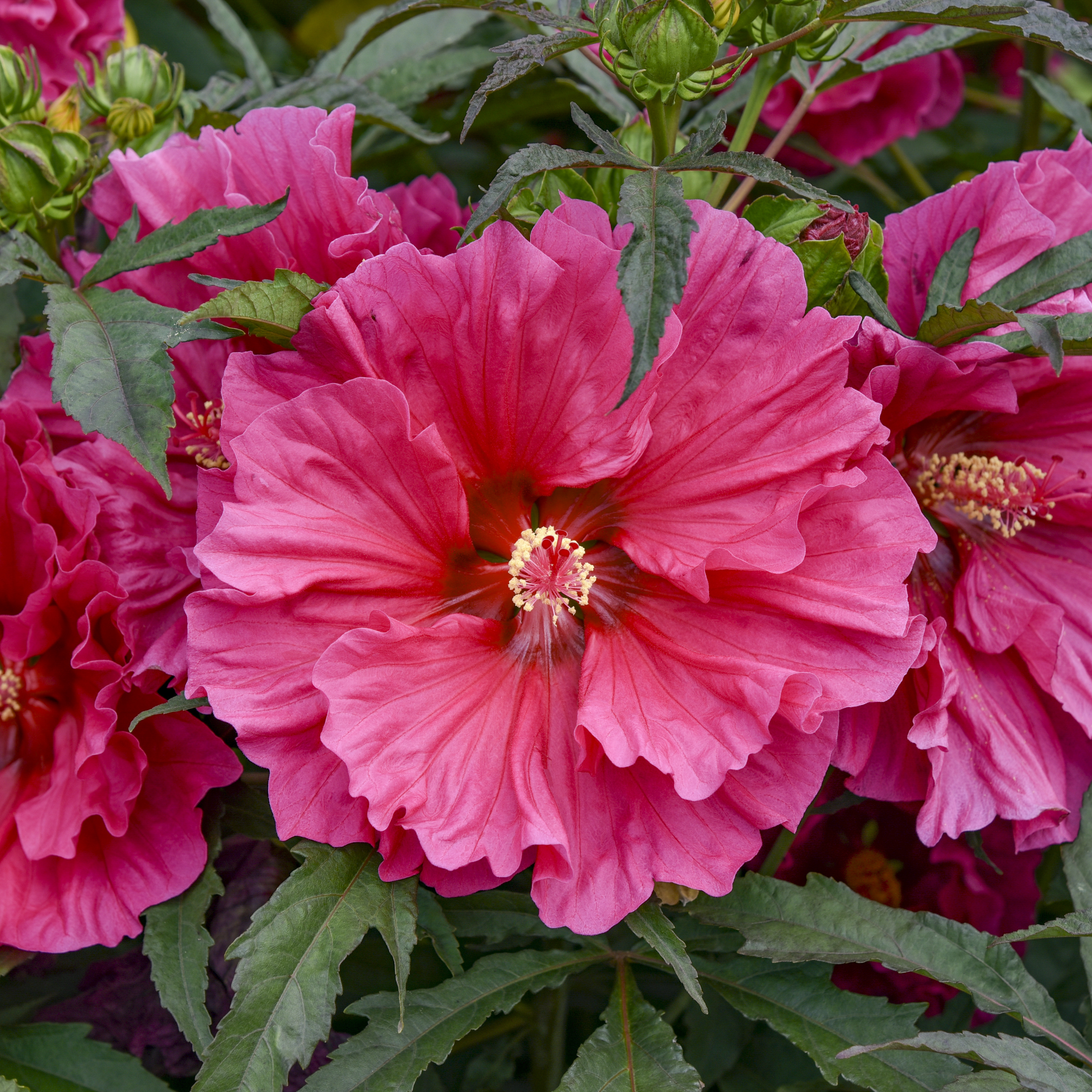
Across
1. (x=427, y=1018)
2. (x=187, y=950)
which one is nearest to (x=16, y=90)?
(x=187, y=950)

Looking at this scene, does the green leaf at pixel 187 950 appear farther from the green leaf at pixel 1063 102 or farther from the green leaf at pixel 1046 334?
the green leaf at pixel 1063 102

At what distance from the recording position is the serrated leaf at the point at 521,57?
731 mm

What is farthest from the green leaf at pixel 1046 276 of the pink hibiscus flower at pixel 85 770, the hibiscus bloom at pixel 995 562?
the pink hibiscus flower at pixel 85 770

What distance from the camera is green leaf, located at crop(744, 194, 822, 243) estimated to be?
0.87 m

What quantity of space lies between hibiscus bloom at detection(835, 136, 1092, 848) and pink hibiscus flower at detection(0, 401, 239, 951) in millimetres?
532

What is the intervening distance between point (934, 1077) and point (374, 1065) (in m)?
0.42

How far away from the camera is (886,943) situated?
870 millimetres

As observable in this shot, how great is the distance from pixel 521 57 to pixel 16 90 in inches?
20.2

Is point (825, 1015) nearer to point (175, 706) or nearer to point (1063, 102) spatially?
point (175, 706)

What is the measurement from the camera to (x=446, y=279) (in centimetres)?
79

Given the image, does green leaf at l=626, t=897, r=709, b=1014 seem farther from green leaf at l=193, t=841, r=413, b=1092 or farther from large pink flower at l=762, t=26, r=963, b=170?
large pink flower at l=762, t=26, r=963, b=170

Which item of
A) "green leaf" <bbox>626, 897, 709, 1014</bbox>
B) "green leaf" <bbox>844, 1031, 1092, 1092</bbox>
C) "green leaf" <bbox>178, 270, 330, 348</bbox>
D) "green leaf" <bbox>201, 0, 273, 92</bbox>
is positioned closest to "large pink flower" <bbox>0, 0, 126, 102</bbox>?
"green leaf" <bbox>201, 0, 273, 92</bbox>

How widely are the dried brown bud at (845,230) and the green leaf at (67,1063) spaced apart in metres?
Answer: 0.86

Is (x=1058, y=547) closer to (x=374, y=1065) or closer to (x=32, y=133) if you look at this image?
(x=374, y=1065)
